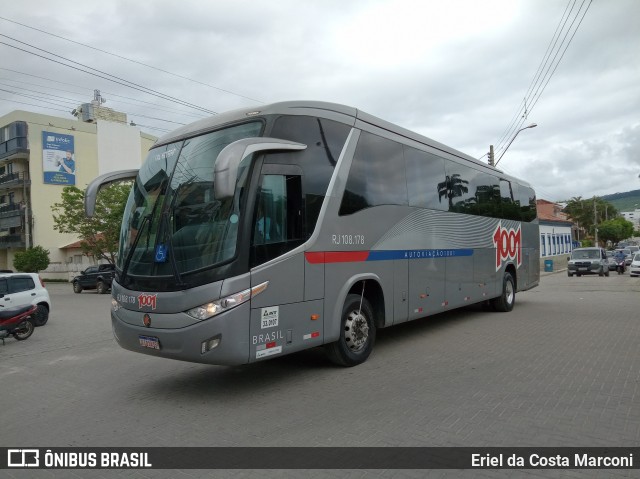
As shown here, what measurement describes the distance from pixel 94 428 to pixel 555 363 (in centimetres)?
617

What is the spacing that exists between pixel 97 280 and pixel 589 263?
100ft

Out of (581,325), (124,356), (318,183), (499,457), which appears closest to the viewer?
(499,457)

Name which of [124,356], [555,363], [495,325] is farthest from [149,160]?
[495,325]

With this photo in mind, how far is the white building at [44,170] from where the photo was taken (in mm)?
43781

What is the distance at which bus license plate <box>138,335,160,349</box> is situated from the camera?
566cm

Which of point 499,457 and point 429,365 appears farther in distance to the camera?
point 429,365

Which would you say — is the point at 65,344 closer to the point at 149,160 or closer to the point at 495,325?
the point at 149,160

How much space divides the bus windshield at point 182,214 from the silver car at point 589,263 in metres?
30.8

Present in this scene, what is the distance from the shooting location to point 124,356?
8.88m

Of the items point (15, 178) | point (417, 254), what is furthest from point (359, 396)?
point (15, 178)

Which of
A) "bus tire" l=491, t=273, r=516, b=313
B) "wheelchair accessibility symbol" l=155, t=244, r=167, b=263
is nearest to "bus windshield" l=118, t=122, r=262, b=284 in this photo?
"wheelchair accessibility symbol" l=155, t=244, r=167, b=263

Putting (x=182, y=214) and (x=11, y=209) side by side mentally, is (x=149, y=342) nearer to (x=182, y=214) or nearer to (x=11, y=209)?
(x=182, y=214)

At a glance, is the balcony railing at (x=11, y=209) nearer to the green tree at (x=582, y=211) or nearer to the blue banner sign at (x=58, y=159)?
the blue banner sign at (x=58, y=159)

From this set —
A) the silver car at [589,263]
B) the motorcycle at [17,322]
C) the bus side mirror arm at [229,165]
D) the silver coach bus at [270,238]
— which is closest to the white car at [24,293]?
the motorcycle at [17,322]
